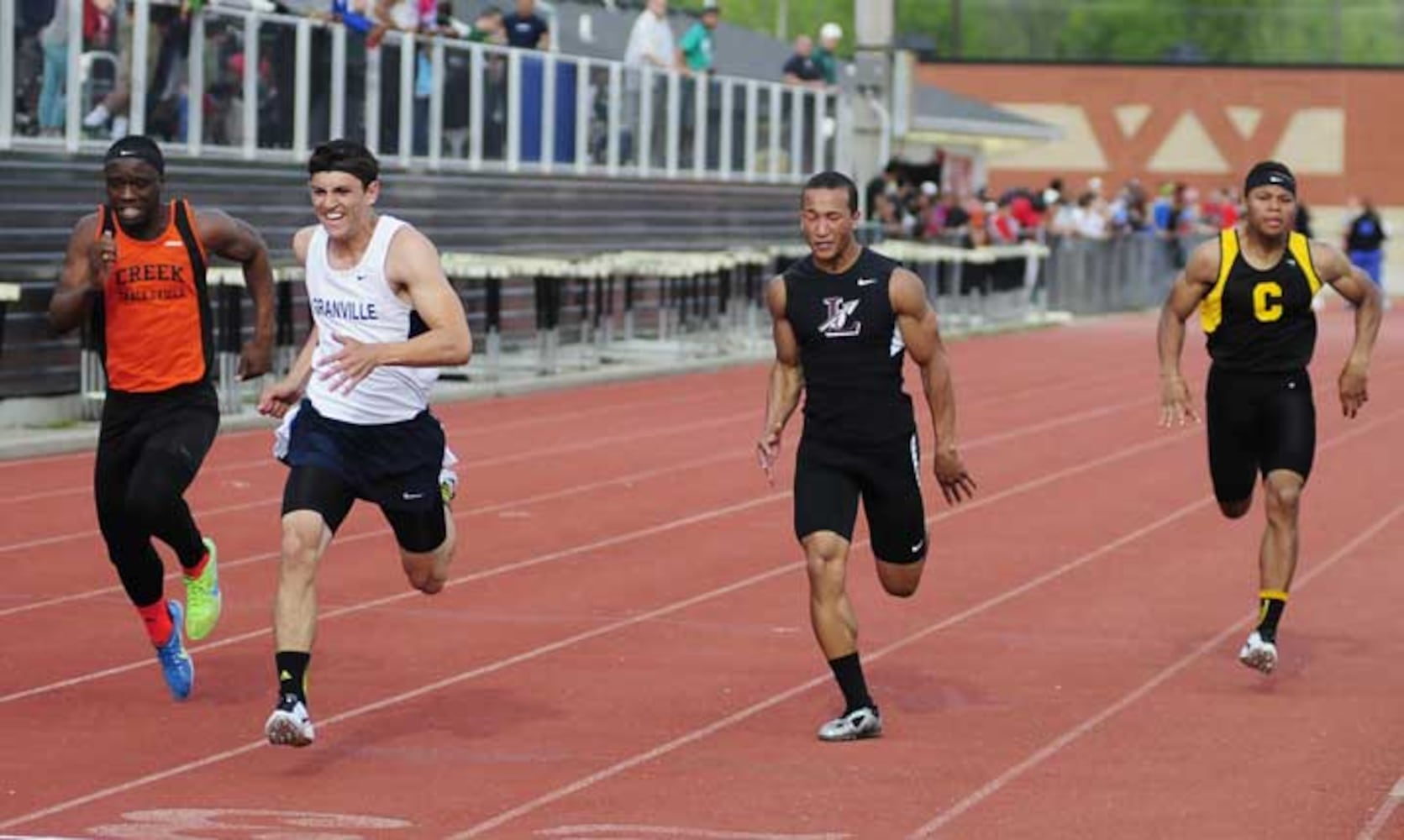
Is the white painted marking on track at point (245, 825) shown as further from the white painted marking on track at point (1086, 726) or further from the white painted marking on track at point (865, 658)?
A: the white painted marking on track at point (1086, 726)

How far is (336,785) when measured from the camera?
9.43 meters

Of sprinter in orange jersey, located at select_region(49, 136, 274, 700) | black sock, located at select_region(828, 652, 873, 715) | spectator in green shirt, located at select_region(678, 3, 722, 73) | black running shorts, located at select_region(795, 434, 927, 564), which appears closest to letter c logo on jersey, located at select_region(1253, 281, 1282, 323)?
black running shorts, located at select_region(795, 434, 927, 564)

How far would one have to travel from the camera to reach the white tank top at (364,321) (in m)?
10.1

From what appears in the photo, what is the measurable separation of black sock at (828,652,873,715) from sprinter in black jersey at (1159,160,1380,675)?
97.4 inches

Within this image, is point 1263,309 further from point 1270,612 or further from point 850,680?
point 850,680

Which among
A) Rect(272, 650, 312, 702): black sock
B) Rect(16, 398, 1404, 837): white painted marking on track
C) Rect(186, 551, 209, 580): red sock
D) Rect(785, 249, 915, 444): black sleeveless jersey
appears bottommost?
Rect(16, 398, 1404, 837): white painted marking on track

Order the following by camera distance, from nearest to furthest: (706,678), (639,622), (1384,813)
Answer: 1. (1384,813)
2. (706,678)
3. (639,622)

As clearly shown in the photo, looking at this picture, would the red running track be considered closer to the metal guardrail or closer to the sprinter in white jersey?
the sprinter in white jersey

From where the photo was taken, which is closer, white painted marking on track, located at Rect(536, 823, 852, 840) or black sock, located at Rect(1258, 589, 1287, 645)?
white painted marking on track, located at Rect(536, 823, 852, 840)

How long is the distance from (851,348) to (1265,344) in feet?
8.52

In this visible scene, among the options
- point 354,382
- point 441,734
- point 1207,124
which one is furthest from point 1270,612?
point 1207,124

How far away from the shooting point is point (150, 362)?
36.5 feet

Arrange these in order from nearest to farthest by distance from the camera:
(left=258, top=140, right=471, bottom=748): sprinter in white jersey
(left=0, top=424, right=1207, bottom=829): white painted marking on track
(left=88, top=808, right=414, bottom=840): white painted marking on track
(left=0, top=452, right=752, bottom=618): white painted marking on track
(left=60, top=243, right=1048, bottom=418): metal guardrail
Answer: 1. (left=88, top=808, right=414, bottom=840): white painted marking on track
2. (left=0, top=424, right=1207, bottom=829): white painted marking on track
3. (left=258, top=140, right=471, bottom=748): sprinter in white jersey
4. (left=0, top=452, right=752, bottom=618): white painted marking on track
5. (left=60, top=243, right=1048, bottom=418): metal guardrail

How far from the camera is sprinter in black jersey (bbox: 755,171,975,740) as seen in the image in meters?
10.5
